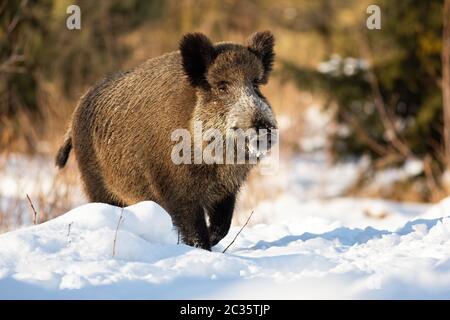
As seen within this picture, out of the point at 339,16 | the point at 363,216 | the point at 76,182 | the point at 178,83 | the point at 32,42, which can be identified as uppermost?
the point at 339,16

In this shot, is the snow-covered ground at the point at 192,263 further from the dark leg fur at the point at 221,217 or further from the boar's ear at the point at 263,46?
the boar's ear at the point at 263,46

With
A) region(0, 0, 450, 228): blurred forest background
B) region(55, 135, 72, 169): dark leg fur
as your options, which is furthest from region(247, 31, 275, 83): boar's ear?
region(0, 0, 450, 228): blurred forest background

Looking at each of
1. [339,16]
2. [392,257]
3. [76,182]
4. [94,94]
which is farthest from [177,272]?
[339,16]

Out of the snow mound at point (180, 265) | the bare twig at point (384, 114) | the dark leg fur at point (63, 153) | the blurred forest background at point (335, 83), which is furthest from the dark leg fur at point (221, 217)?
the bare twig at point (384, 114)

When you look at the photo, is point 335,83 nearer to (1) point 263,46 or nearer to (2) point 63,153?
(2) point 63,153

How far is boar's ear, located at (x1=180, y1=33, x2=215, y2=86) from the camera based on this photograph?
5965mm

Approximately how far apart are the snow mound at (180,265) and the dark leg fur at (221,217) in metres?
0.84

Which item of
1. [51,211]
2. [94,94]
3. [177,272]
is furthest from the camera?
[51,211]

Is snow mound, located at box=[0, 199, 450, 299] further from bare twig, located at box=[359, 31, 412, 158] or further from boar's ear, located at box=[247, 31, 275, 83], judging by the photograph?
bare twig, located at box=[359, 31, 412, 158]

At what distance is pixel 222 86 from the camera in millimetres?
5910
